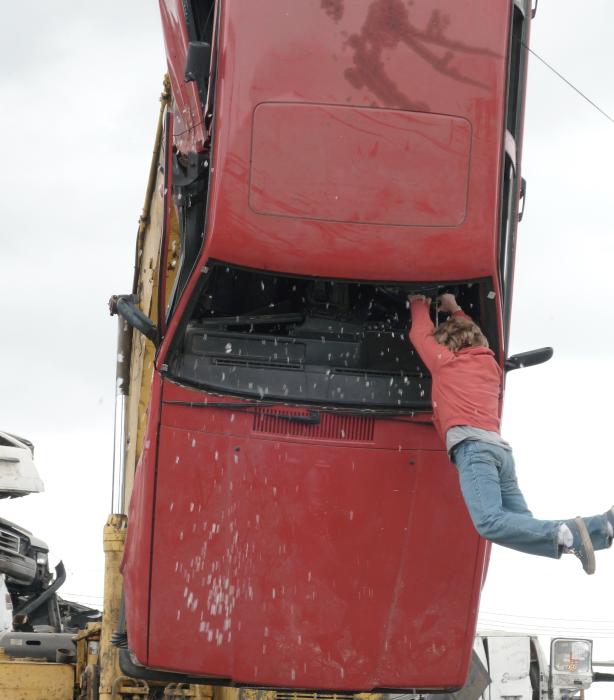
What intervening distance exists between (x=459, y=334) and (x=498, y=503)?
715 mm

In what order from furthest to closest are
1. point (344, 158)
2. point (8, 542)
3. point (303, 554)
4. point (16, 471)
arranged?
point (8, 542) < point (16, 471) < point (303, 554) < point (344, 158)

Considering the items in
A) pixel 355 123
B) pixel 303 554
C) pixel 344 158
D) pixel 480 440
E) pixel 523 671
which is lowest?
pixel 523 671

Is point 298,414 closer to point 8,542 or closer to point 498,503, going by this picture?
point 498,503

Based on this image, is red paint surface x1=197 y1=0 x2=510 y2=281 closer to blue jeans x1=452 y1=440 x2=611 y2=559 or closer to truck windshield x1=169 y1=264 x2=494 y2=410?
truck windshield x1=169 y1=264 x2=494 y2=410

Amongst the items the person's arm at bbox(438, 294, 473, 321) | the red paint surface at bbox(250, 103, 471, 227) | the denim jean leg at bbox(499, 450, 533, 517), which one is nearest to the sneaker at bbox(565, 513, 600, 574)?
the denim jean leg at bbox(499, 450, 533, 517)

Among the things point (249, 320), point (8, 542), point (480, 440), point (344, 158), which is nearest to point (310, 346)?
point (249, 320)

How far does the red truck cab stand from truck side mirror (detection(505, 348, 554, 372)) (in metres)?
0.19

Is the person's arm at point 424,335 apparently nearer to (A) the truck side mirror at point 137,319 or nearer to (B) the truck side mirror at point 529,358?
(B) the truck side mirror at point 529,358

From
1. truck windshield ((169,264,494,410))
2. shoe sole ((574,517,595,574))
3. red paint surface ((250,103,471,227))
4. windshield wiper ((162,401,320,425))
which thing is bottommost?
shoe sole ((574,517,595,574))

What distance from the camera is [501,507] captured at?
17.2 feet

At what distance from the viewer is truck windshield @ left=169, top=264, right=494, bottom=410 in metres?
5.58

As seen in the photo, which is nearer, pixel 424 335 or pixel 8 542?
pixel 424 335

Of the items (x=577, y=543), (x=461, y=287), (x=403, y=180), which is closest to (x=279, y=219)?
(x=403, y=180)

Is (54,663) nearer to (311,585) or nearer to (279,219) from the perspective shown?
(311,585)
